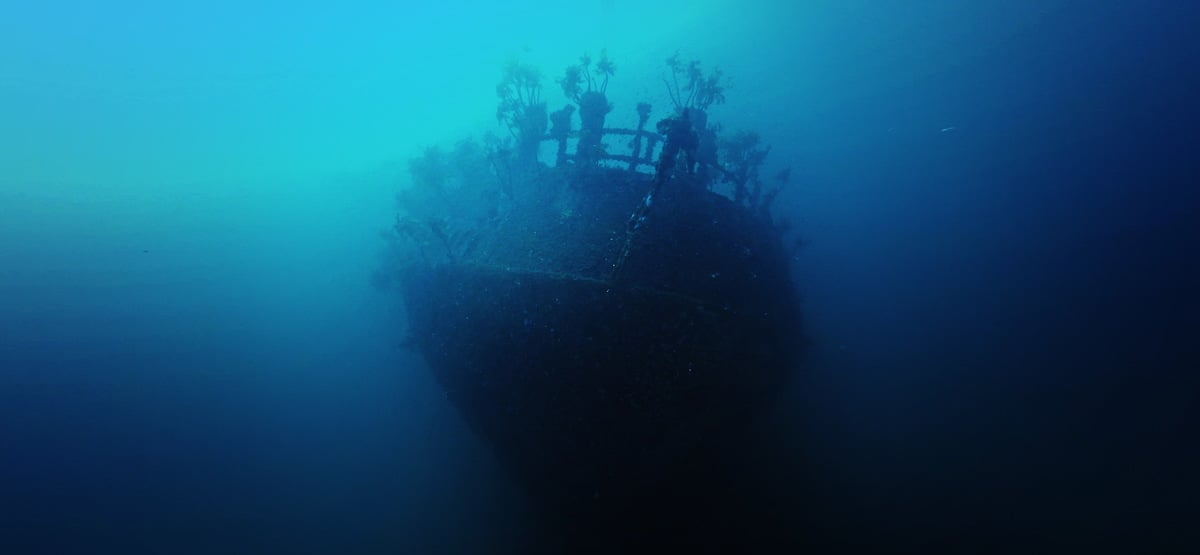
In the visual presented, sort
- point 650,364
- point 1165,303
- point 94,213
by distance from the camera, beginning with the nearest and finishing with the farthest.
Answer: point 650,364 → point 1165,303 → point 94,213

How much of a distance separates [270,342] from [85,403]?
6059 mm

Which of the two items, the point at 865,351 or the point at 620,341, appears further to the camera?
the point at 865,351

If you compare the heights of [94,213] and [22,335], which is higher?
[94,213]

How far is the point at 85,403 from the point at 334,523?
12989 millimetres

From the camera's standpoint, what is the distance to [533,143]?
46.2 ft

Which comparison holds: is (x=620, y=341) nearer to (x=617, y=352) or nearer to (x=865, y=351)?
(x=617, y=352)

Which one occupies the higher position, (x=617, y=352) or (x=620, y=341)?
(x=620, y=341)

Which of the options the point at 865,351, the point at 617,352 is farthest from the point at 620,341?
the point at 865,351

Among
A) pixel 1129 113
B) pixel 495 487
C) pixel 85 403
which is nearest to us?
pixel 495 487

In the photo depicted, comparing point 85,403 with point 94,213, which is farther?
point 94,213

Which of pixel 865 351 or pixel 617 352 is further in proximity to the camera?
pixel 865 351

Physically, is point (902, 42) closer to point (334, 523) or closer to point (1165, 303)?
point (1165, 303)

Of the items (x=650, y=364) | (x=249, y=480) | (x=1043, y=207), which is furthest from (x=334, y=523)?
(x=1043, y=207)

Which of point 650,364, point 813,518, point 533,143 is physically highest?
point 533,143
